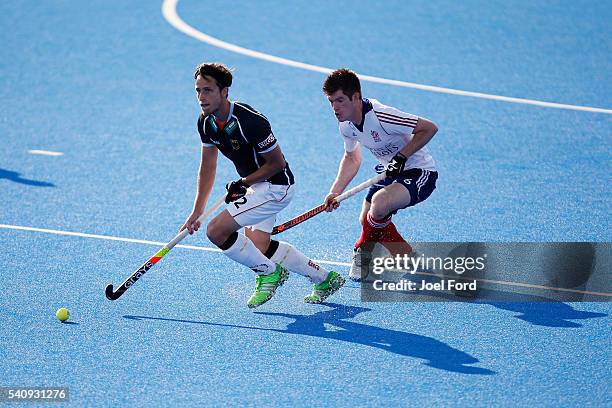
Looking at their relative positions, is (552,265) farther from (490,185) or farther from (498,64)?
(498,64)

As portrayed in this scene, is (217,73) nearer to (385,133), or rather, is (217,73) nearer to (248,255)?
(248,255)

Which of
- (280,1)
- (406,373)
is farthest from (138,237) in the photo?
(280,1)

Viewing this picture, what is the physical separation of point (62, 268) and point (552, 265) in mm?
3905

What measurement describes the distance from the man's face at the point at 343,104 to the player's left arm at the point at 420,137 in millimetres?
478

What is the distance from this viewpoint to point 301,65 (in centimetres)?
1342

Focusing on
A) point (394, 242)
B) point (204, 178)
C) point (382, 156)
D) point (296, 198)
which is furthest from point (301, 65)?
point (204, 178)

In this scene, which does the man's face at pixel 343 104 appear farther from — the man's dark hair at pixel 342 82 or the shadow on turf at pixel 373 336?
the shadow on turf at pixel 373 336

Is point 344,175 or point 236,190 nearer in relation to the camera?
point 236,190

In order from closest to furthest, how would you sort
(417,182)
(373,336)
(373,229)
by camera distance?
(373,336), (417,182), (373,229)

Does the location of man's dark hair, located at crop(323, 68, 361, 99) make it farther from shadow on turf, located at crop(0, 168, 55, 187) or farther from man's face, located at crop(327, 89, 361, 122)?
shadow on turf, located at crop(0, 168, 55, 187)

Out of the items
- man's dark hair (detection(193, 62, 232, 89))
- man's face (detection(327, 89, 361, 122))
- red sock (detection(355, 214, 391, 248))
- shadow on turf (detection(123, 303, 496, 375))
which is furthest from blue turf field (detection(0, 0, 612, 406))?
man's dark hair (detection(193, 62, 232, 89))

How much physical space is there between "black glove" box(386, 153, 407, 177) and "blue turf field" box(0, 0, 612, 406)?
0.98m

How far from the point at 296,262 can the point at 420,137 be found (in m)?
1.31

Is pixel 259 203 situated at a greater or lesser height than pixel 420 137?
lesser
